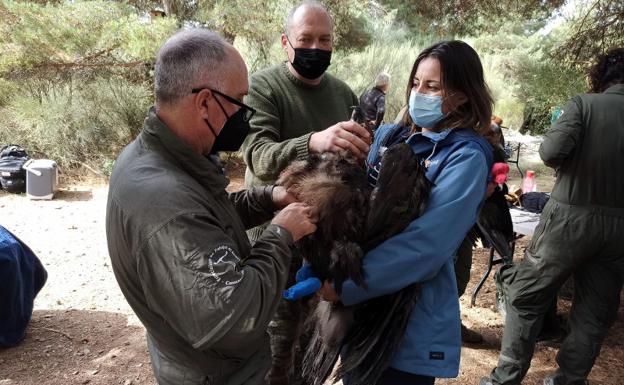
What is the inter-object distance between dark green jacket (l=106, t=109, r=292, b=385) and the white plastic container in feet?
26.8

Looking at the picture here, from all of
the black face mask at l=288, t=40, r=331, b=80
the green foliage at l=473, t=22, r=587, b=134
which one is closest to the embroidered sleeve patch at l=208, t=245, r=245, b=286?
the black face mask at l=288, t=40, r=331, b=80

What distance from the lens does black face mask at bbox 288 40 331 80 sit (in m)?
2.77

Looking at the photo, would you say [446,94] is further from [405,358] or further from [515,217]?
[515,217]

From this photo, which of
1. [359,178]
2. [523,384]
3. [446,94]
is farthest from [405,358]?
[523,384]

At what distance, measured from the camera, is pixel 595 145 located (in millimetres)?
3205

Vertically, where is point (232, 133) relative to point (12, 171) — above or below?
above

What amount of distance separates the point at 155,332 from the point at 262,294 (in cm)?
50

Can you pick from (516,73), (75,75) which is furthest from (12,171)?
(516,73)

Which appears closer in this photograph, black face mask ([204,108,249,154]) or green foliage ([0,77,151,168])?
black face mask ([204,108,249,154])

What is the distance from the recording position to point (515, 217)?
4.73 m

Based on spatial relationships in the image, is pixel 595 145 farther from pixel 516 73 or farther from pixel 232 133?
pixel 516 73

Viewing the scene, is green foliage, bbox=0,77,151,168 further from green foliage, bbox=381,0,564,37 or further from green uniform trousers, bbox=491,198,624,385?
green uniform trousers, bbox=491,198,624,385

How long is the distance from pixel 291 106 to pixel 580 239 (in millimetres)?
2310

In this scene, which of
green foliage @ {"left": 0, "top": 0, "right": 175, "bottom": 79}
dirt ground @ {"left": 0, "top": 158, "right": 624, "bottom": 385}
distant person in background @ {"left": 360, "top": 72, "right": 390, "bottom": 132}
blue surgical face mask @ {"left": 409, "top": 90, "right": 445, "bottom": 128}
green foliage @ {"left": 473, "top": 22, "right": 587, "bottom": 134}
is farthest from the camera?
green foliage @ {"left": 473, "top": 22, "right": 587, "bottom": 134}
